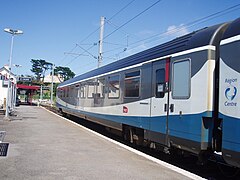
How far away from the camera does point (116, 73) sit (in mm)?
12328

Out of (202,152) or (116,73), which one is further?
(116,73)

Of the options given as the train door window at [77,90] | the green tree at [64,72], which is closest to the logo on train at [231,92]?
the train door window at [77,90]

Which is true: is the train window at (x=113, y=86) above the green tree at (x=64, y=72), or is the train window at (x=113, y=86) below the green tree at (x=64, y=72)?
below

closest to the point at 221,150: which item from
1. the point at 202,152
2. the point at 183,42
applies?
the point at 202,152

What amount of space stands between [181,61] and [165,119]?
1540 millimetres

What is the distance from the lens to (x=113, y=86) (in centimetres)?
1254

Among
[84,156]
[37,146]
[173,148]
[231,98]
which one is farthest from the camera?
[37,146]

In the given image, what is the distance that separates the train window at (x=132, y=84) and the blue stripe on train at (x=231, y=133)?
4333mm

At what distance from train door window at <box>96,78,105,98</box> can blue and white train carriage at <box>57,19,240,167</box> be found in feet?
9.98

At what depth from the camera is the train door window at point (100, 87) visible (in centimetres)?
1405

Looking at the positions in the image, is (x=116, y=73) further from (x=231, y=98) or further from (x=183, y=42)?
(x=231, y=98)

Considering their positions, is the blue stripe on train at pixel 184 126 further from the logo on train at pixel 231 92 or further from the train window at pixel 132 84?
the train window at pixel 132 84

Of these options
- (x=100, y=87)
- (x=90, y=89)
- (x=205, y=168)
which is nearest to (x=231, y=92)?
(x=205, y=168)

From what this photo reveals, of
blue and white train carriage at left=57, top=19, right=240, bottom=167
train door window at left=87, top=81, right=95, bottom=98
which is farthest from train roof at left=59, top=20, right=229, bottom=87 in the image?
train door window at left=87, top=81, right=95, bottom=98
